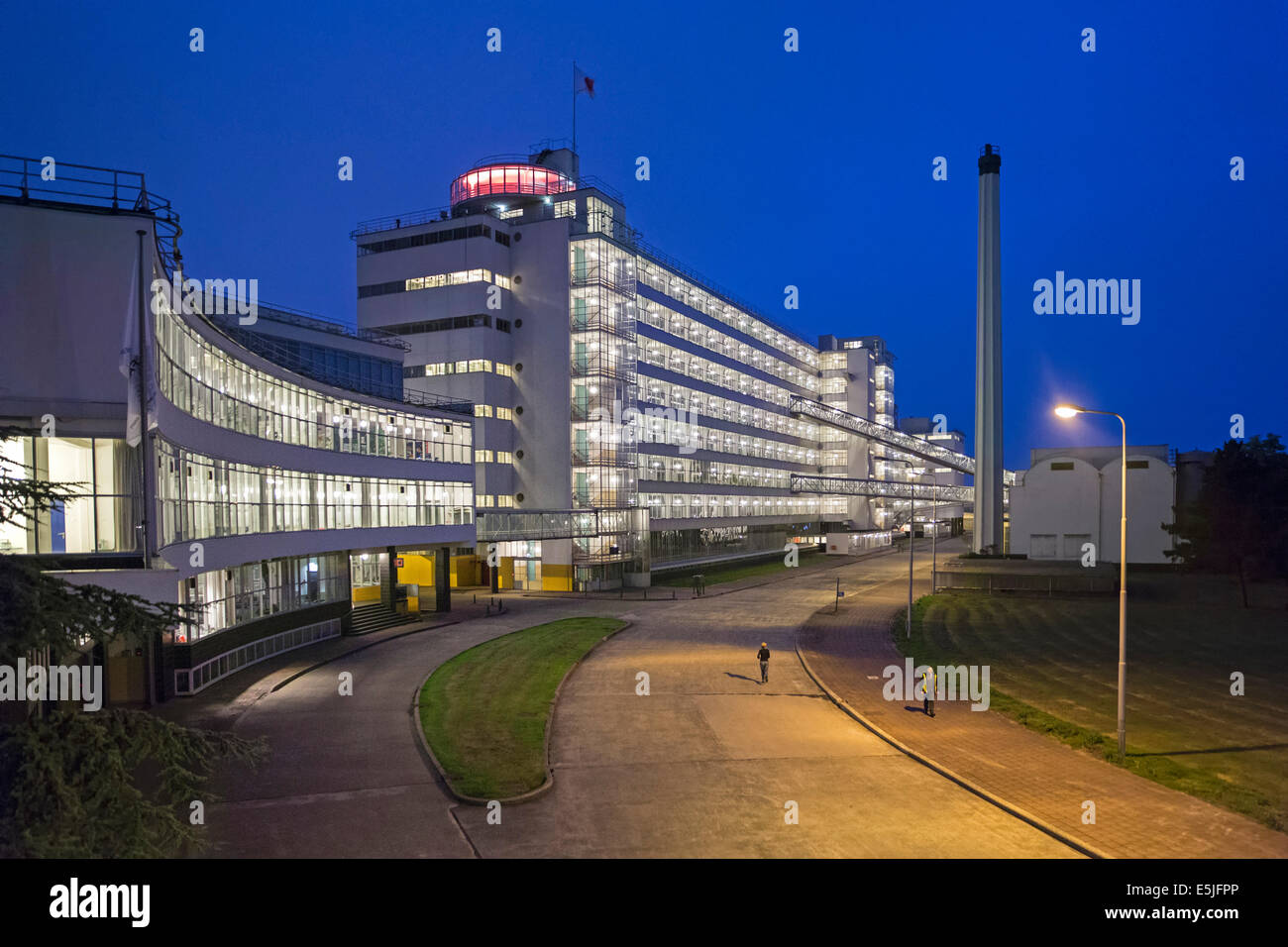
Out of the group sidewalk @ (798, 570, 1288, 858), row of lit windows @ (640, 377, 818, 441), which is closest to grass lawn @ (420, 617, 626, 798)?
sidewalk @ (798, 570, 1288, 858)

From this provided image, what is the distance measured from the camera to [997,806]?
55.0ft

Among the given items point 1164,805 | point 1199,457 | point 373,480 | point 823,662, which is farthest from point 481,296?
point 1199,457

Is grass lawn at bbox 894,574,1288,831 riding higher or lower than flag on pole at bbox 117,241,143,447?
lower

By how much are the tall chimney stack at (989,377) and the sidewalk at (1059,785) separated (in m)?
50.6

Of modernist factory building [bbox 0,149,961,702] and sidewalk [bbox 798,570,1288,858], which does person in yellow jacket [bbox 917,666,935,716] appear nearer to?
sidewalk [bbox 798,570,1288,858]

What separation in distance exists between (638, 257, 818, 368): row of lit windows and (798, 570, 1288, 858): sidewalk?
47.4 metres

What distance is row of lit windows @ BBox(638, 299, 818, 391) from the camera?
70438 mm

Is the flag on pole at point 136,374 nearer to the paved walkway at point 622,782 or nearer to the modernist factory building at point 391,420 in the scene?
the modernist factory building at point 391,420

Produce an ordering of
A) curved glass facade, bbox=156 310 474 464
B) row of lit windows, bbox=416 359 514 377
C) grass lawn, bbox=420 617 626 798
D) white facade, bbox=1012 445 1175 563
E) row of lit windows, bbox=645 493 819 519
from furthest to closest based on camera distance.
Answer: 1. row of lit windows, bbox=645 493 819 519
2. white facade, bbox=1012 445 1175 563
3. row of lit windows, bbox=416 359 514 377
4. curved glass facade, bbox=156 310 474 464
5. grass lawn, bbox=420 617 626 798

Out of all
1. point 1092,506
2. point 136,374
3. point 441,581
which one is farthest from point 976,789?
point 1092,506

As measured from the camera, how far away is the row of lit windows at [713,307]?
70.5 metres

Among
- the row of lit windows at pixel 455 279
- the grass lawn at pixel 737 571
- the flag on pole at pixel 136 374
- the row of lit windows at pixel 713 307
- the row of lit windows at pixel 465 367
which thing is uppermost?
the row of lit windows at pixel 713 307

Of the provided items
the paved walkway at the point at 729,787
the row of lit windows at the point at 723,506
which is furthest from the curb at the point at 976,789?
the row of lit windows at the point at 723,506
